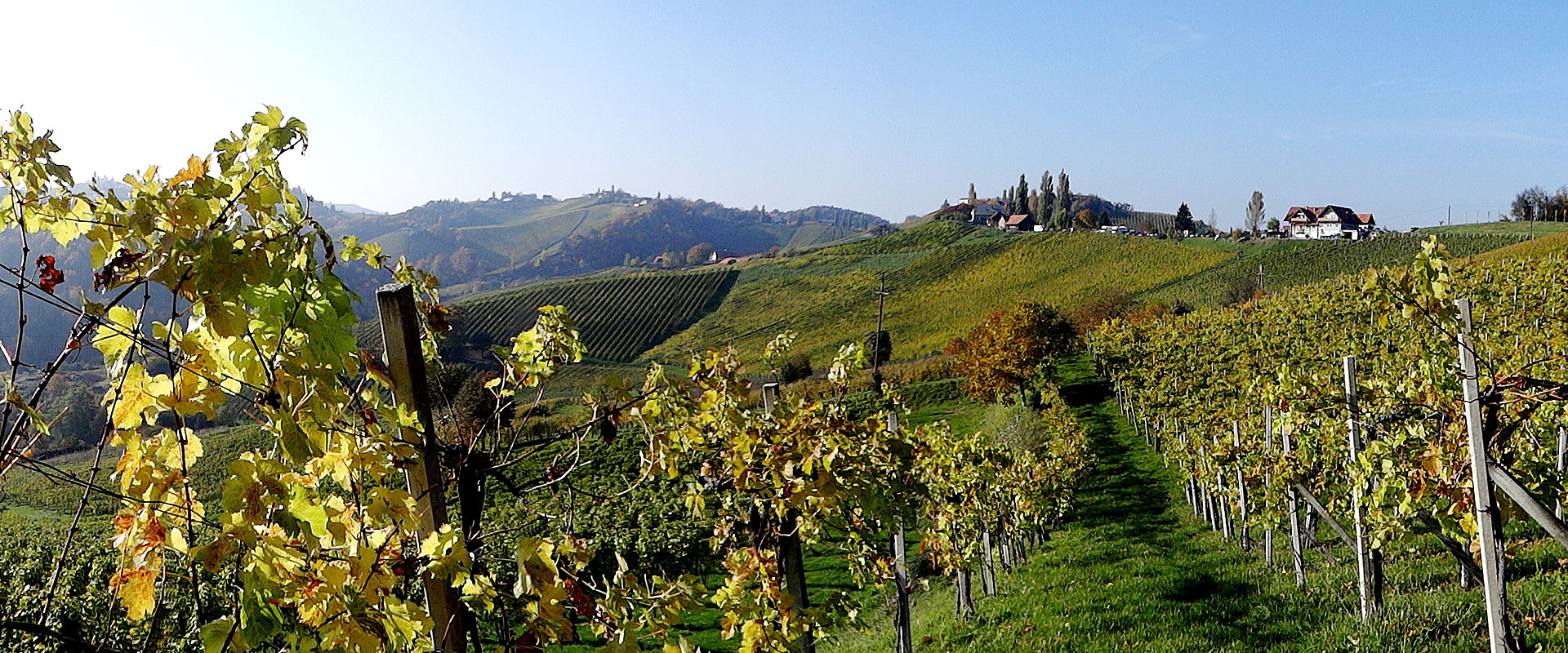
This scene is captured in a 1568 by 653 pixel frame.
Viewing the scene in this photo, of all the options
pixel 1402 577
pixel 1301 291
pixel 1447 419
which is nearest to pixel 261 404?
pixel 1447 419

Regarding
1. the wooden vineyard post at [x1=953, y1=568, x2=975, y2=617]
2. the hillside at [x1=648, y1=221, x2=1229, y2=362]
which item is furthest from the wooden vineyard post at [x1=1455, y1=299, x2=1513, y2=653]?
the hillside at [x1=648, y1=221, x2=1229, y2=362]

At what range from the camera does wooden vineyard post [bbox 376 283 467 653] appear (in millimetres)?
1802

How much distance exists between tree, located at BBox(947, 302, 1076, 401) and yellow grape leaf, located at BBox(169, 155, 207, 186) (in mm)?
31436

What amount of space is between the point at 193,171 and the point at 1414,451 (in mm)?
5475

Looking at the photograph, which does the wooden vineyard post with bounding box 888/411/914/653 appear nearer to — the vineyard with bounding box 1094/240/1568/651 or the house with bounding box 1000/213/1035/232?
the vineyard with bounding box 1094/240/1568/651

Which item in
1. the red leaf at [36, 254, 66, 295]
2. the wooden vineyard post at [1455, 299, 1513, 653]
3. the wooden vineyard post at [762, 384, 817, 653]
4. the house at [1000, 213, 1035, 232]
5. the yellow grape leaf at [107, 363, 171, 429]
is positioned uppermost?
the house at [1000, 213, 1035, 232]

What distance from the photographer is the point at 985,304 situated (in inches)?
2601

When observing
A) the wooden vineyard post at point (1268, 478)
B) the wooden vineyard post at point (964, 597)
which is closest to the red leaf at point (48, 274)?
the wooden vineyard post at point (964, 597)

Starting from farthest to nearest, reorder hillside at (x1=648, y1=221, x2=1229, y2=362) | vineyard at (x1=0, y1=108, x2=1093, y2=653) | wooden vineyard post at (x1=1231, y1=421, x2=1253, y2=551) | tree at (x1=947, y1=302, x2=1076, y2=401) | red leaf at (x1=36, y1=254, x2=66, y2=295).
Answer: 1. hillside at (x1=648, y1=221, x2=1229, y2=362)
2. tree at (x1=947, y1=302, x2=1076, y2=401)
3. wooden vineyard post at (x1=1231, y1=421, x2=1253, y2=551)
4. red leaf at (x1=36, y1=254, x2=66, y2=295)
5. vineyard at (x1=0, y1=108, x2=1093, y2=653)

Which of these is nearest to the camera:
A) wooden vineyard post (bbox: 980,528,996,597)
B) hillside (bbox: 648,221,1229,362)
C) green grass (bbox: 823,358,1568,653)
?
green grass (bbox: 823,358,1568,653)

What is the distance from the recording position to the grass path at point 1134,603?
21.3 ft

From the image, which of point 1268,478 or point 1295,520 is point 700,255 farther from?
point 1295,520

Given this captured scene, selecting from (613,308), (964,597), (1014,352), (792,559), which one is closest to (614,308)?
(613,308)

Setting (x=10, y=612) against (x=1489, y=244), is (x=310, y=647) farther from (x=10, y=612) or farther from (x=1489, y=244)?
(x=1489, y=244)
